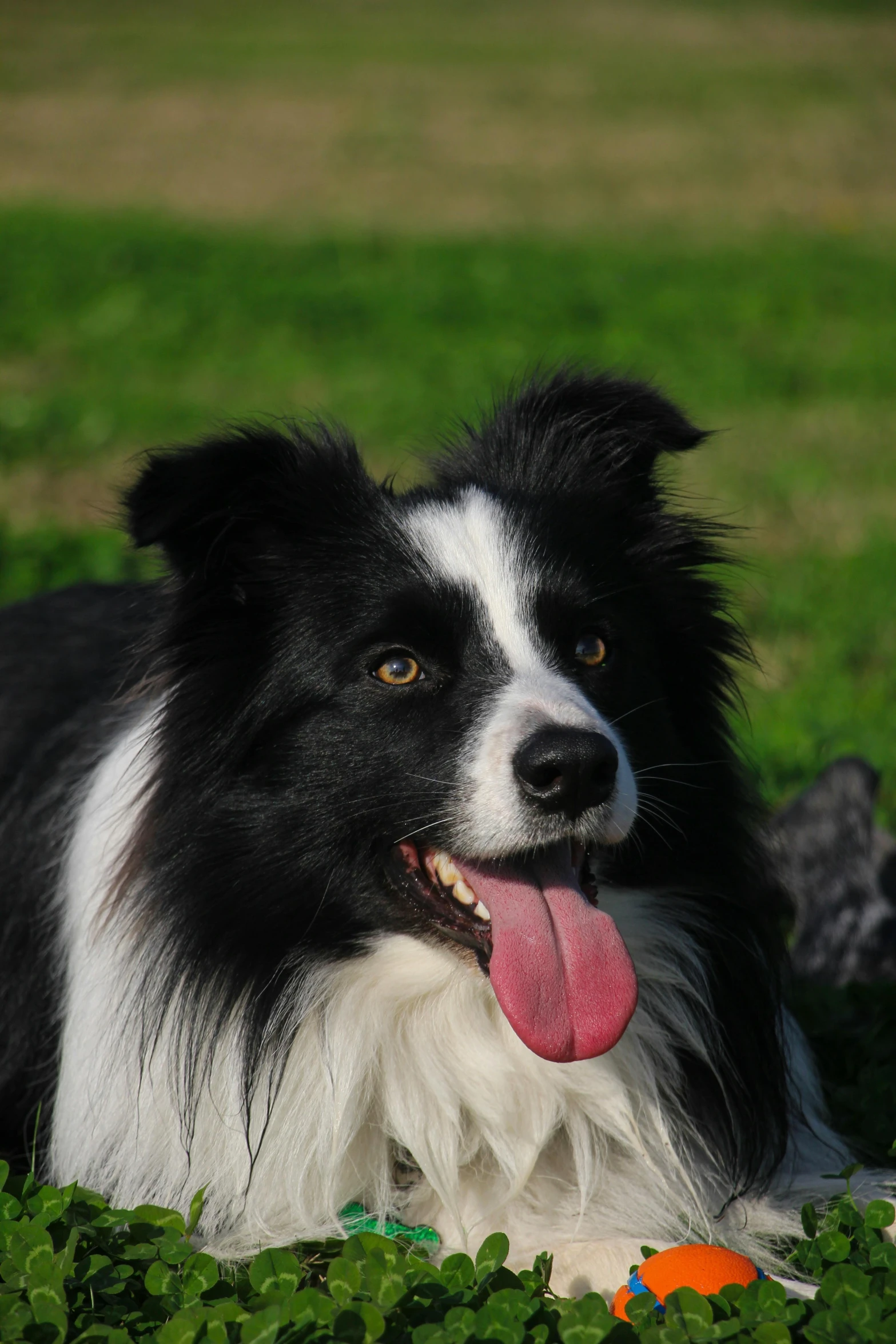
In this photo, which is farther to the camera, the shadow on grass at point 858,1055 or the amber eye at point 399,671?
the shadow on grass at point 858,1055

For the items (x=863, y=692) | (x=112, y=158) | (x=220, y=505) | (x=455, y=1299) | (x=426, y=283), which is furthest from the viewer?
(x=112, y=158)

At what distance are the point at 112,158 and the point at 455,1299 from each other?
25128 mm

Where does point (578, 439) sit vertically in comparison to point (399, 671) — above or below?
above

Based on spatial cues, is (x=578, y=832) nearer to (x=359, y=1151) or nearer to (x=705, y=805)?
(x=705, y=805)

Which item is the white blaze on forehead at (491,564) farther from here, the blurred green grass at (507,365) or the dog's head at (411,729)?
the blurred green grass at (507,365)

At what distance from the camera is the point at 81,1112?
3260 millimetres

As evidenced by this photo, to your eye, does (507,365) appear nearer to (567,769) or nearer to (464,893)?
(464,893)

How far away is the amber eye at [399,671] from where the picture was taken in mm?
3012

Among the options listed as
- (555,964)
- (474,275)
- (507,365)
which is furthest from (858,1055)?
(474,275)

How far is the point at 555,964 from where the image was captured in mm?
2863

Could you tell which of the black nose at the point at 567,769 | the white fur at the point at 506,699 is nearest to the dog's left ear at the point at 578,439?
the white fur at the point at 506,699

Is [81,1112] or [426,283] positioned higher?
[426,283]

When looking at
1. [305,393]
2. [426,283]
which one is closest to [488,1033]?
[305,393]

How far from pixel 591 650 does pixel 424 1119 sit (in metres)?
1.04
